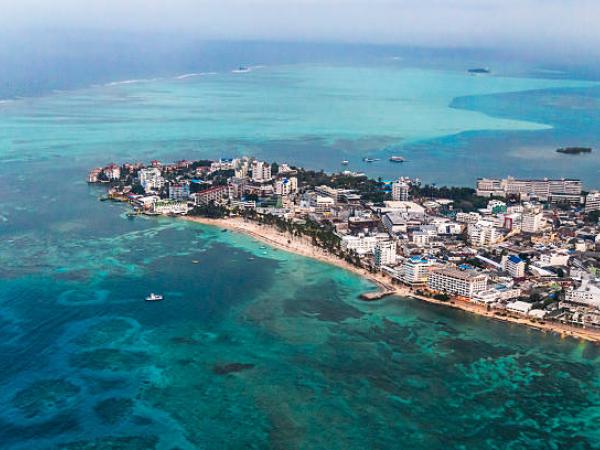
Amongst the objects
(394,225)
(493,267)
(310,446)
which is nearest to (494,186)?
(394,225)

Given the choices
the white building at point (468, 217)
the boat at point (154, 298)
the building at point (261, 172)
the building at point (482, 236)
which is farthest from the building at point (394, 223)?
the boat at point (154, 298)

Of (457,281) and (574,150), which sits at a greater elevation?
(574,150)

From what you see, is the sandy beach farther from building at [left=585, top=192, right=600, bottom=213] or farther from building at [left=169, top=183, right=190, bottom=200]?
building at [left=585, top=192, right=600, bottom=213]

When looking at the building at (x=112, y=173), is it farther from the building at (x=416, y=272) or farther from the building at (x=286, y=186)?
the building at (x=416, y=272)

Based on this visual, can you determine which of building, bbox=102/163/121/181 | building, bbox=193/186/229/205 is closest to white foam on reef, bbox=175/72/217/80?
building, bbox=102/163/121/181

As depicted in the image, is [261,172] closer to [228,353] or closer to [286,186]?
[286,186]

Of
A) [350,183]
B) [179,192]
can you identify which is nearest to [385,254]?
[350,183]
